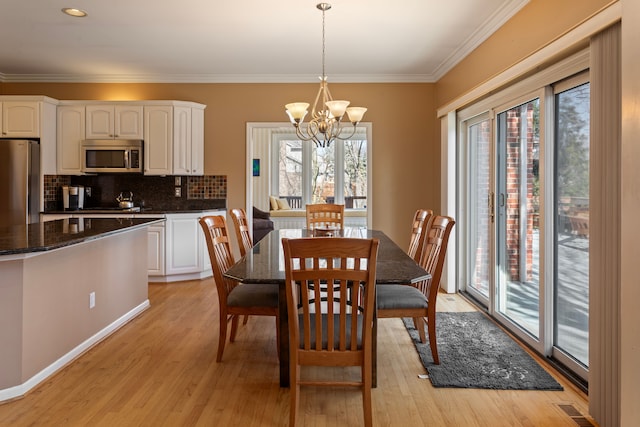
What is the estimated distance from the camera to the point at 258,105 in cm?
547

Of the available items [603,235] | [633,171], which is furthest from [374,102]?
[633,171]

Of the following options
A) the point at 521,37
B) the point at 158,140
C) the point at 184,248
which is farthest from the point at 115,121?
the point at 521,37

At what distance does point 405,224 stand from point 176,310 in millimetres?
2967

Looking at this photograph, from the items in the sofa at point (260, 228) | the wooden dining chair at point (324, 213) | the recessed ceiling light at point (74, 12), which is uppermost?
the recessed ceiling light at point (74, 12)

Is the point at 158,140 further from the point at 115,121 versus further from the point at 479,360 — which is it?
the point at 479,360

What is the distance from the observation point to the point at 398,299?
270 cm

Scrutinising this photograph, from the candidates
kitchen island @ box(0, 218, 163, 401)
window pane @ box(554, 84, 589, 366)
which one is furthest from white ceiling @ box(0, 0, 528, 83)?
kitchen island @ box(0, 218, 163, 401)

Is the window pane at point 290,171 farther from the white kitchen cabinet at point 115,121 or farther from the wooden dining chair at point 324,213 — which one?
the wooden dining chair at point 324,213

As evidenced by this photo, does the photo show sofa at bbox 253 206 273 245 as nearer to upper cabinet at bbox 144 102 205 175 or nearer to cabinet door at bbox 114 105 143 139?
upper cabinet at bbox 144 102 205 175

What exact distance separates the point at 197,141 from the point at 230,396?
12.3 feet

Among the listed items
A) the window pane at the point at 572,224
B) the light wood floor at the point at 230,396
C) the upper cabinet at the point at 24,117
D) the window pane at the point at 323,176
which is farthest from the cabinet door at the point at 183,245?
the window pane at the point at 323,176

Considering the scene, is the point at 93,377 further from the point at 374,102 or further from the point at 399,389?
the point at 374,102

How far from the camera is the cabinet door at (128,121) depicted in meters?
5.23

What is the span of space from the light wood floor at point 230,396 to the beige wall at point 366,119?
2.59 m
